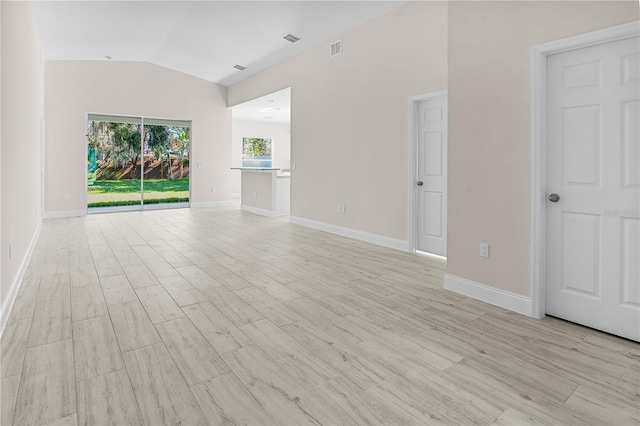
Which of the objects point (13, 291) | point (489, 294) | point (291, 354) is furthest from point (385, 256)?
point (13, 291)

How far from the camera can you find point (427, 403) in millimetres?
1674

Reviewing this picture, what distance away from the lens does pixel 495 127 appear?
2.83 meters

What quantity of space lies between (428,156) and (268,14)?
3.14 metres

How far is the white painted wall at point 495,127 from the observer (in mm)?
2605

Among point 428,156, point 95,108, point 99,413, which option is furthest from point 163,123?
point 99,413

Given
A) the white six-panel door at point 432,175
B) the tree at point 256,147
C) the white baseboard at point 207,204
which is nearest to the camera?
the white six-panel door at point 432,175

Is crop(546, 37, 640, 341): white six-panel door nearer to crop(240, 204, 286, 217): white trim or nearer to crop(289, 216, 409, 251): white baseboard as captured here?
crop(289, 216, 409, 251): white baseboard

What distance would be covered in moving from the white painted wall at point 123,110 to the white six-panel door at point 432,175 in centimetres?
660

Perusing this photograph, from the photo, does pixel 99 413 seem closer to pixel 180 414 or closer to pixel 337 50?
pixel 180 414

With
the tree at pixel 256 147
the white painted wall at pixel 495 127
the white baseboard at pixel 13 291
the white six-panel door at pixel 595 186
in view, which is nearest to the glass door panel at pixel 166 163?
the tree at pixel 256 147

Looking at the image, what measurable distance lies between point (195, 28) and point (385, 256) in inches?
194

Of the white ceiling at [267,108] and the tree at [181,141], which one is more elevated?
the white ceiling at [267,108]

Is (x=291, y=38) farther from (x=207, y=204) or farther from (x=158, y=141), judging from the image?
(x=207, y=204)

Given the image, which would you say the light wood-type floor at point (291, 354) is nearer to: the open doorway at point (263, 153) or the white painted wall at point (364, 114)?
the white painted wall at point (364, 114)
